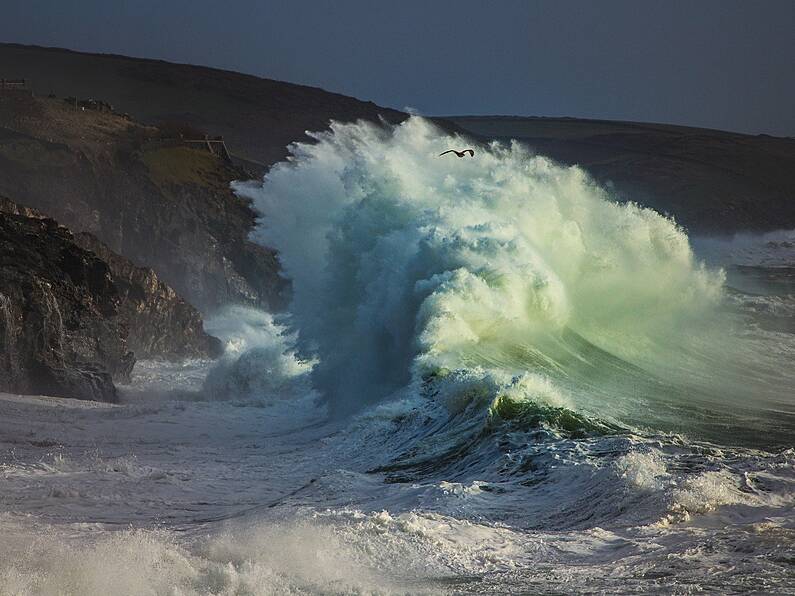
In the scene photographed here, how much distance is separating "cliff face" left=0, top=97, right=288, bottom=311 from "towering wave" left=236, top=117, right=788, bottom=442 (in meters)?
7.95

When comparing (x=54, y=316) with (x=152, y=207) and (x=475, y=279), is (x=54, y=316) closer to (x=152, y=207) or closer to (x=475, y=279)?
(x=475, y=279)

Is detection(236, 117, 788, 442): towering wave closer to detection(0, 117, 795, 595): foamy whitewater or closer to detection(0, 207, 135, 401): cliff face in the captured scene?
detection(0, 117, 795, 595): foamy whitewater

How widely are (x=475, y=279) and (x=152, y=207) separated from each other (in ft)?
70.6

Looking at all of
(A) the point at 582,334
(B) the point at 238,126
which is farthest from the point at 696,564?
(B) the point at 238,126

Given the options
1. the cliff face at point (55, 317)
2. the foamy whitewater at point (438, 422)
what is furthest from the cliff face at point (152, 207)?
the cliff face at point (55, 317)

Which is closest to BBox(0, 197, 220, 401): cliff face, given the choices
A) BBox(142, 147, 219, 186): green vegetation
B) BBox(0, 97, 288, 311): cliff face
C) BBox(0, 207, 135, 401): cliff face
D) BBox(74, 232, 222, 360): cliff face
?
BBox(0, 207, 135, 401): cliff face

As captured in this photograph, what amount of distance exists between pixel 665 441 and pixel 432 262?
29.6 ft

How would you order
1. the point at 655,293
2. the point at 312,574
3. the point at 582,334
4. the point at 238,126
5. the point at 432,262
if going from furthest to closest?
the point at 238,126, the point at 655,293, the point at 582,334, the point at 432,262, the point at 312,574

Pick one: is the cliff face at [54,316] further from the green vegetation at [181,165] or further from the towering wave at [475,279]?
the green vegetation at [181,165]

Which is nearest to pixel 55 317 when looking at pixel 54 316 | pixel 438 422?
pixel 54 316

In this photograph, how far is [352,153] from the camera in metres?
27.7

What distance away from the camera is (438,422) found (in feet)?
51.6

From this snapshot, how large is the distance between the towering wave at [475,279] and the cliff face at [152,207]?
795 centimetres

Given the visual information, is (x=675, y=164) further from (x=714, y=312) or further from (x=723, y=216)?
(x=714, y=312)
